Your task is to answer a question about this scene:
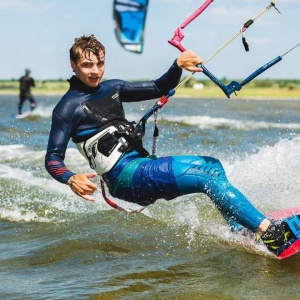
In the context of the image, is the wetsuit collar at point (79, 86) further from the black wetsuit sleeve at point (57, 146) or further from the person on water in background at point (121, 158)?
the black wetsuit sleeve at point (57, 146)

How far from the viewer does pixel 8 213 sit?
7387 mm

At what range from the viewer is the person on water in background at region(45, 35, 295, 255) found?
4.81 meters

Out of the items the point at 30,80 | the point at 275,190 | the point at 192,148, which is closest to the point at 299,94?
the point at 30,80

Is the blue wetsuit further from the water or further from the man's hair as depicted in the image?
the water

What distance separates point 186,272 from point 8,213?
10.4 feet

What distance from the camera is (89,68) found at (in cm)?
496

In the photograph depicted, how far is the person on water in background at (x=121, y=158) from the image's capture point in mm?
4809

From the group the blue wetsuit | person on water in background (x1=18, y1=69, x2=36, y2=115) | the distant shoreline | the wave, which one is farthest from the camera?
the distant shoreline

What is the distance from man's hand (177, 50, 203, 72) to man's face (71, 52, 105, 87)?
1.85ft

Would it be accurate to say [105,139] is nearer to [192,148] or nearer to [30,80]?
[192,148]

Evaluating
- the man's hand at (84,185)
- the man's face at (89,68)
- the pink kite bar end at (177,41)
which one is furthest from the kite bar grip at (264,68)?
the man's hand at (84,185)

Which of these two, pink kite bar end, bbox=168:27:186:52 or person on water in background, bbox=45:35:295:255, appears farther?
pink kite bar end, bbox=168:27:186:52

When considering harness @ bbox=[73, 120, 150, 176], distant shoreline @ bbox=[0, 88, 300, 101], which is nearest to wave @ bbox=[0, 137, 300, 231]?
harness @ bbox=[73, 120, 150, 176]

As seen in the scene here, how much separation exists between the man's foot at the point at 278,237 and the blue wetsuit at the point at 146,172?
4.2 inches
